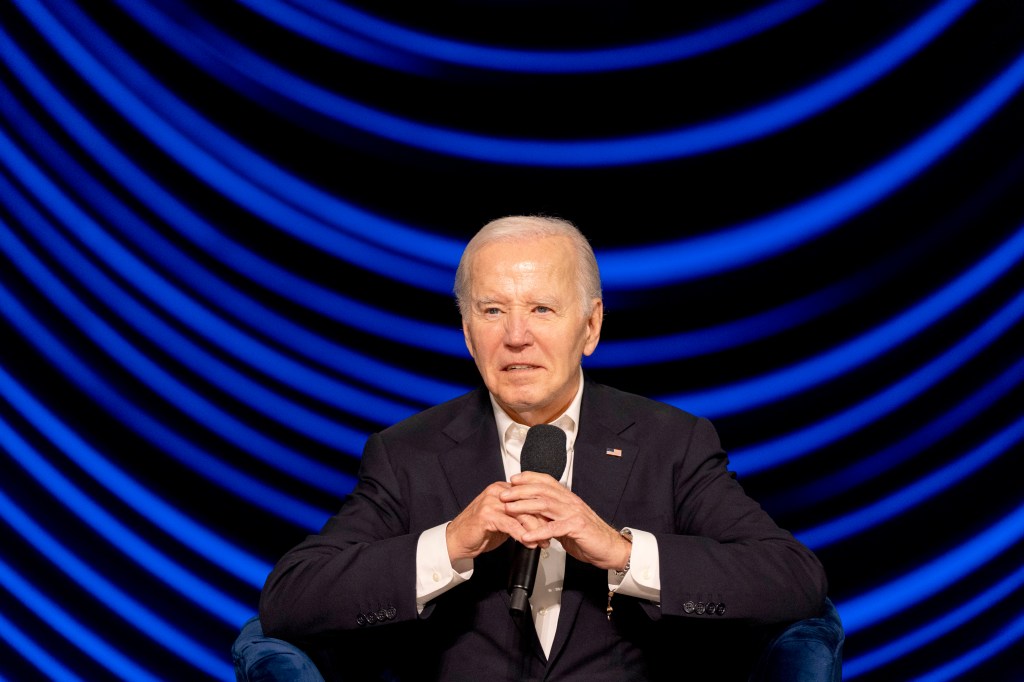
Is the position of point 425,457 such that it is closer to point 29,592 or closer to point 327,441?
point 327,441

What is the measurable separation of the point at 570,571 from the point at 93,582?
1735 millimetres

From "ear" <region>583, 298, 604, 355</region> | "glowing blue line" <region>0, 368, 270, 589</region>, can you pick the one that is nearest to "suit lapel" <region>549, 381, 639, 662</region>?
"ear" <region>583, 298, 604, 355</region>

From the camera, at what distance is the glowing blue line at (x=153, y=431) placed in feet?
10.6

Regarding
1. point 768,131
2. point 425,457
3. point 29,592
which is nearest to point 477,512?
point 425,457

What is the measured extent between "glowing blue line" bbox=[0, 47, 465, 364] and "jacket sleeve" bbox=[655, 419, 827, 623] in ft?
3.82

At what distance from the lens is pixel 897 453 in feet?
9.93

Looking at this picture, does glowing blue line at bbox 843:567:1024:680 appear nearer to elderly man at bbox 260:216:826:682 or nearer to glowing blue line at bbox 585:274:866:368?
glowing blue line at bbox 585:274:866:368

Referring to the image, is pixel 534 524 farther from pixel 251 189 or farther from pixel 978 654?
pixel 978 654

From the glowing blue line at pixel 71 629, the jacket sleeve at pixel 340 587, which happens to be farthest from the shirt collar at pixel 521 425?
the glowing blue line at pixel 71 629

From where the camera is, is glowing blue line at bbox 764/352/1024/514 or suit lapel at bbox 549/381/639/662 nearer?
suit lapel at bbox 549/381/639/662

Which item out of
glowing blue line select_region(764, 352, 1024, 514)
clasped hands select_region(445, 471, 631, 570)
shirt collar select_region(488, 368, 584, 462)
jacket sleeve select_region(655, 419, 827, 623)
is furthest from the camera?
glowing blue line select_region(764, 352, 1024, 514)

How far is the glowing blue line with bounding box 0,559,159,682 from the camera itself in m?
3.23

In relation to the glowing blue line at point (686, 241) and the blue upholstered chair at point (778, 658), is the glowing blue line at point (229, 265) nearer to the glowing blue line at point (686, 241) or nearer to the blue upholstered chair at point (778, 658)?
the glowing blue line at point (686, 241)

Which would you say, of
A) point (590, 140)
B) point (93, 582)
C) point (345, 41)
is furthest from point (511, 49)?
point (93, 582)
